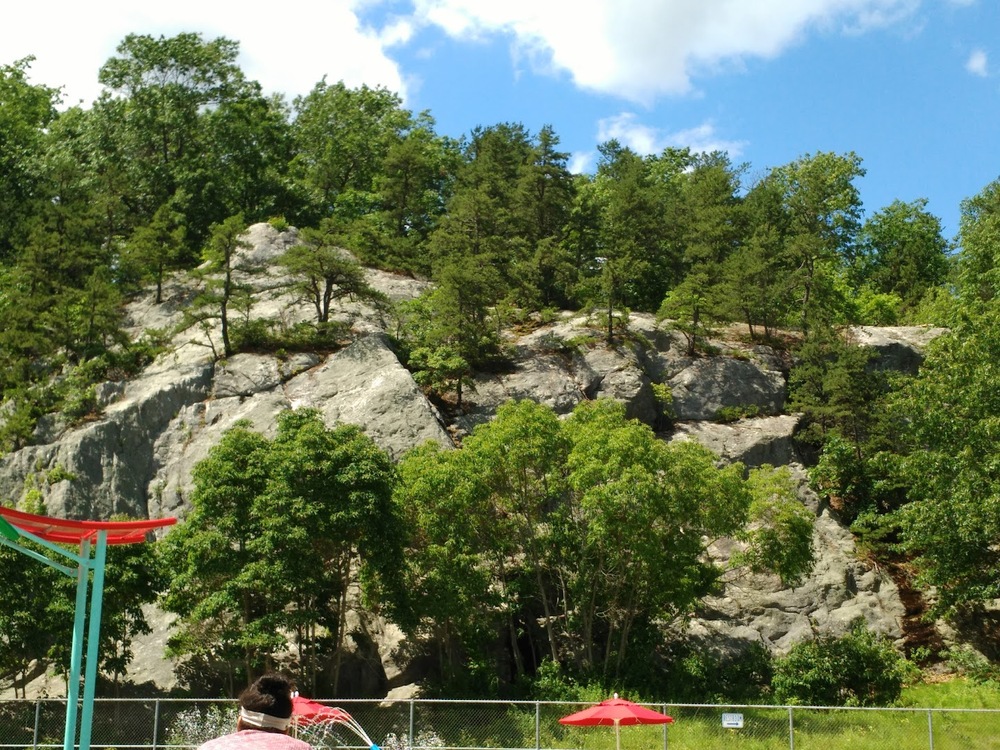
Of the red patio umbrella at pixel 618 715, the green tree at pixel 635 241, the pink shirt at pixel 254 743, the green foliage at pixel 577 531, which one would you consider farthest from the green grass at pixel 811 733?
the green tree at pixel 635 241

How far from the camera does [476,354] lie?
132 feet

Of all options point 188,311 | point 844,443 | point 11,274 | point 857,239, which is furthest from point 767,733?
point 857,239

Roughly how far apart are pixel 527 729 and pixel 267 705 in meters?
19.7

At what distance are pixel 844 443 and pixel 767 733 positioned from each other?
53.5 ft

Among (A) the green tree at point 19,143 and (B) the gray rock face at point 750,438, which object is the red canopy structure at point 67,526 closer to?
(B) the gray rock face at point 750,438

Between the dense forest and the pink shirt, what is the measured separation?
21199 millimetres

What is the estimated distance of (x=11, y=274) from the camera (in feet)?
141

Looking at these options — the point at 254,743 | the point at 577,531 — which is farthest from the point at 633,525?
the point at 254,743

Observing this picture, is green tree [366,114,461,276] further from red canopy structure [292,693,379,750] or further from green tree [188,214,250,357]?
red canopy structure [292,693,379,750]

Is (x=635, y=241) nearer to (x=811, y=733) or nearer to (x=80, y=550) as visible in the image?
(x=811, y=733)

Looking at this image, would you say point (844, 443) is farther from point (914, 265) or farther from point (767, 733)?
point (914, 265)

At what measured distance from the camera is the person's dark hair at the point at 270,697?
476cm

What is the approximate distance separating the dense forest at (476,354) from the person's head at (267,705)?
20664 mm

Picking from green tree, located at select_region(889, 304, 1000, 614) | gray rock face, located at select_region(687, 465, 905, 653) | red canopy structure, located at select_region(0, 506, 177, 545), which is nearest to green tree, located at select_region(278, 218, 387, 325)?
gray rock face, located at select_region(687, 465, 905, 653)
